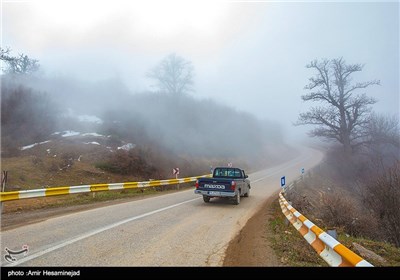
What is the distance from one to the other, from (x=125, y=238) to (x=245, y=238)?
3079mm

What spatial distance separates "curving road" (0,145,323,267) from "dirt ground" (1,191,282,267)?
243 millimetres

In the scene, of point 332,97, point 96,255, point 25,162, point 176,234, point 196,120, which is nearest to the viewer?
point 96,255

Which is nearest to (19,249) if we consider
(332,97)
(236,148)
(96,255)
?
(96,255)

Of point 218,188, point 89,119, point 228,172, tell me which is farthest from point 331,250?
point 89,119

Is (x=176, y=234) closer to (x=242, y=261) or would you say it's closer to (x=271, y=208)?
(x=242, y=261)

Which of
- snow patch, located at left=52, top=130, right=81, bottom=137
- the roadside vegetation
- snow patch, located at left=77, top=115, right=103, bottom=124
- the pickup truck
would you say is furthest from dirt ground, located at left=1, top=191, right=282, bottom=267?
snow patch, located at left=77, top=115, right=103, bottom=124

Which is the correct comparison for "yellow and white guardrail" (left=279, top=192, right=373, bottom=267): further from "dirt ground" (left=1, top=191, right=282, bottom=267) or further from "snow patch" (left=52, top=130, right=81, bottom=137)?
"snow patch" (left=52, top=130, right=81, bottom=137)

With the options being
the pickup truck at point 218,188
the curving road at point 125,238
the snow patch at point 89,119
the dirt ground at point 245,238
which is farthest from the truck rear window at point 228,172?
the snow patch at point 89,119

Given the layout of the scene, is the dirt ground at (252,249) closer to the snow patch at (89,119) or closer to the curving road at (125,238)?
the curving road at (125,238)

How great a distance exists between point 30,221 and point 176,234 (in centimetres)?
462

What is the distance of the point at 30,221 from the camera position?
8.97m

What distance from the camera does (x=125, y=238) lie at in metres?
7.02

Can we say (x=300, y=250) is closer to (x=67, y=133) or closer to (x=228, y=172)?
(x=228, y=172)

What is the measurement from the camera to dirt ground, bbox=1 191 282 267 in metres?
5.82
